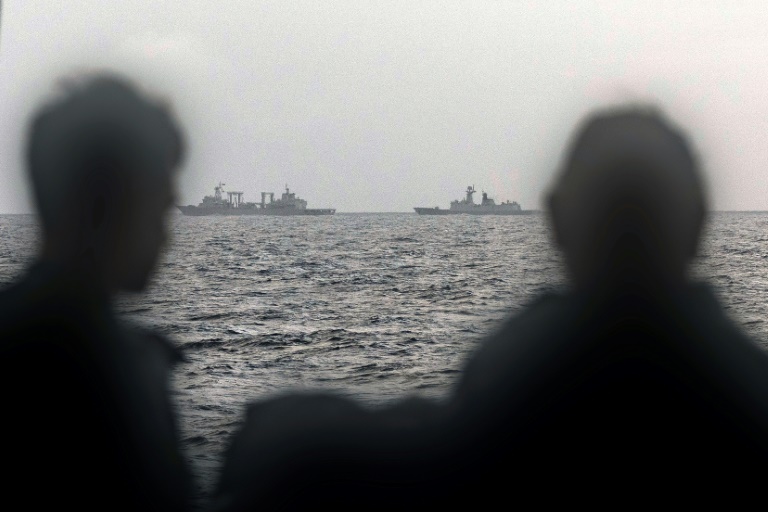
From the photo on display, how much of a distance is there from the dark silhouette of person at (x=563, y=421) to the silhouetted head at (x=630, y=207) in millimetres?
28

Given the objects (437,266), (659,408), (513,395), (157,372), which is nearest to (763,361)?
(659,408)

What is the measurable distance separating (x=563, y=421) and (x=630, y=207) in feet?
6.83

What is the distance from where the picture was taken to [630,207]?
5328mm

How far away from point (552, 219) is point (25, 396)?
3.56 meters

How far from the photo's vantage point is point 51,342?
13.9 ft

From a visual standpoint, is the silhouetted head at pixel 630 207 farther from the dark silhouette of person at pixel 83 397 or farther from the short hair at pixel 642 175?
the dark silhouette of person at pixel 83 397

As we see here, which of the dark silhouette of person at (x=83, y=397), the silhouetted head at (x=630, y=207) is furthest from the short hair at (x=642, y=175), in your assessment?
the dark silhouette of person at (x=83, y=397)

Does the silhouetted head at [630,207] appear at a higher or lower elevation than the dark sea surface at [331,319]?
higher

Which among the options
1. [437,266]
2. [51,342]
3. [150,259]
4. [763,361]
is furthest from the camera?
[437,266]

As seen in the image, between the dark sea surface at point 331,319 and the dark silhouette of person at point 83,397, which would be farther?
the dark sea surface at point 331,319

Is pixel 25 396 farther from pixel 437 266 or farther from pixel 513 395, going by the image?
pixel 437 266

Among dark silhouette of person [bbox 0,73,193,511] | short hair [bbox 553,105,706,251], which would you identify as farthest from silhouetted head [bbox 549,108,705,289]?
dark silhouette of person [bbox 0,73,193,511]

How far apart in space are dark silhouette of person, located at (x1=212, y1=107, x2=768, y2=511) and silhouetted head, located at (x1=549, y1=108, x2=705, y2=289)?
0.09 feet

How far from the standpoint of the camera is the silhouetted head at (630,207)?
185 inches
